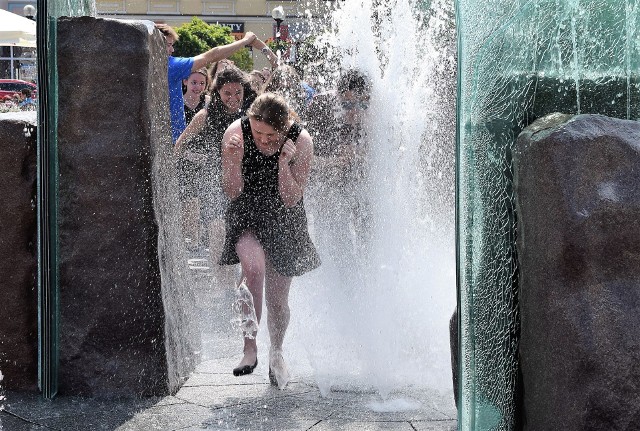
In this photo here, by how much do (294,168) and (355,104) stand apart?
850mm

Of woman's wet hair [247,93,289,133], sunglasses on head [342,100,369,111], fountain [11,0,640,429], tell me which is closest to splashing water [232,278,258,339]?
fountain [11,0,640,429]

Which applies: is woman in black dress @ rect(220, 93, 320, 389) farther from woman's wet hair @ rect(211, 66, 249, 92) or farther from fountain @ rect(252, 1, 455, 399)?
woman's wet hair @ rect(211, 66, 249, 92)

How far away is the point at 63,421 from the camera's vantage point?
4199mm

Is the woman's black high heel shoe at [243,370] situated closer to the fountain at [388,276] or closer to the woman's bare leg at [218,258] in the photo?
the fountain at [388,276]

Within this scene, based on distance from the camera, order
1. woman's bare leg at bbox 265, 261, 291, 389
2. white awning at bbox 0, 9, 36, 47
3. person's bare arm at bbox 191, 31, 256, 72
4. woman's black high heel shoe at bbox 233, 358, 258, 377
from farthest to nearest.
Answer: white awning at bbox 0, 9, 36, 47 < person's bare arm at bbox 191, 31, 256, 72 < woman's bare leg at bbox 265, 261, 291, 389 < woman's black high heel shoe at bbox 233, 358, 258, 377

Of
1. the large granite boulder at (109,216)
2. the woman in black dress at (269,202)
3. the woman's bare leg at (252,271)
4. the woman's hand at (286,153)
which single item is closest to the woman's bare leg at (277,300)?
the woman in black dress at (269,202)

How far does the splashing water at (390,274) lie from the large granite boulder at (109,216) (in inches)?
33.0

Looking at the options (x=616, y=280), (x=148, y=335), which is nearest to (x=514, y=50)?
(x=616, y=280)

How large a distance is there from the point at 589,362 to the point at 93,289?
228cm

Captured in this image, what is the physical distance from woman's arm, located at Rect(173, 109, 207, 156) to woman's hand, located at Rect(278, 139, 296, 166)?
1.98m

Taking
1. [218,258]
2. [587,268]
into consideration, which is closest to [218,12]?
[218,258]

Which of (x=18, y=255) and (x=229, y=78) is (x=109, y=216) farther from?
(x=229, y=78)

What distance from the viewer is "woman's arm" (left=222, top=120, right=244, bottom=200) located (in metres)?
5.05

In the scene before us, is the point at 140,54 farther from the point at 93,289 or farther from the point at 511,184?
the point at 511,184
